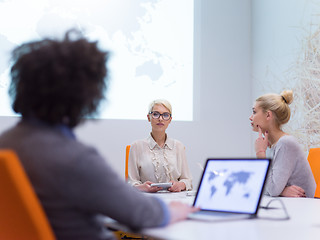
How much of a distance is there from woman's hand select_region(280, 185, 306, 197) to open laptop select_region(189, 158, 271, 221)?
1.03 metres

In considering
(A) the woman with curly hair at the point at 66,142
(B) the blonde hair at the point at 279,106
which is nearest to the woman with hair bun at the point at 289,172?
(B) the blonde hair at the point at 279,106

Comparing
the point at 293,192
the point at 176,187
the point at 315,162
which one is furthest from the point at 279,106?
the point at 176,187

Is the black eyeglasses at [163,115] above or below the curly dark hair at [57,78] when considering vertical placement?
below

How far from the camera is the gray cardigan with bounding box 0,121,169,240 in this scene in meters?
1.08

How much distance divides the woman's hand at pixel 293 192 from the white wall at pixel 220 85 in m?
2.54

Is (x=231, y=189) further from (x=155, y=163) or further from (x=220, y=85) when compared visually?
(x=220, y=85)

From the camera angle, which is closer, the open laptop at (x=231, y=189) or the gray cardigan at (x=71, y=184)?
the gray cardigan at (x=71, y=184)

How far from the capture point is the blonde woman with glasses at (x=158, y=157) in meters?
3.37

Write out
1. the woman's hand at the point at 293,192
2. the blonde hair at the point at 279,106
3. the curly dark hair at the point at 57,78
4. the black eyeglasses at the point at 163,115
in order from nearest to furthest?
the curly dark hair at the point at 57,78 → the woman's hand at the point at 293,192 → the blonde hair at the point at 279,106 → the black eyeglasses at the point at 163,115

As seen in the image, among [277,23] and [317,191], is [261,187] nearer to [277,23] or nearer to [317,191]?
[317,191]

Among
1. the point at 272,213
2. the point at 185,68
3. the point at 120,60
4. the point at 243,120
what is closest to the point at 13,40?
the point at 120,60

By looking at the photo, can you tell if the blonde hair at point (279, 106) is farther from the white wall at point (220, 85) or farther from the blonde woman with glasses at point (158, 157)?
the white wall at point (220, 85)

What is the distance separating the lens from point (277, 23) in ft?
16.7

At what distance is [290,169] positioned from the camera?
2.63 meters
